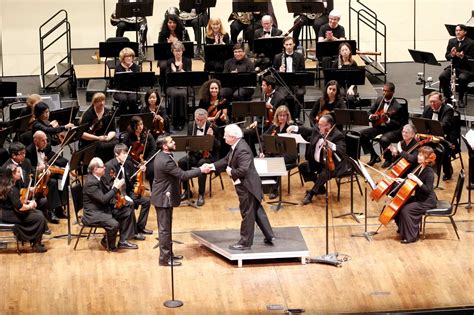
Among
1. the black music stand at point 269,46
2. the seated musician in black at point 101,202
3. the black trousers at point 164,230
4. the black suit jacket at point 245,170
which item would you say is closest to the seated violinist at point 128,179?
the seated musician in black at point 101,202

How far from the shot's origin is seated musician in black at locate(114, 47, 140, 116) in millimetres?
14117

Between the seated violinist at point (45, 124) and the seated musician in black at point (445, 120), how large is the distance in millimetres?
4079

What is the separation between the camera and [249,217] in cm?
1108

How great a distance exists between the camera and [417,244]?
38.2 feet

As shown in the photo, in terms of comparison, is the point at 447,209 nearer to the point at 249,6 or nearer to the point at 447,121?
the point at 447,121

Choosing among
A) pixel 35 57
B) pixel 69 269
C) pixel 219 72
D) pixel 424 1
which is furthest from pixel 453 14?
pixel 69 269

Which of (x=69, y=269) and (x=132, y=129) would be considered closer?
(x=69, y=269)

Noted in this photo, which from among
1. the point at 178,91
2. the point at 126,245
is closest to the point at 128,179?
the point at 126,245

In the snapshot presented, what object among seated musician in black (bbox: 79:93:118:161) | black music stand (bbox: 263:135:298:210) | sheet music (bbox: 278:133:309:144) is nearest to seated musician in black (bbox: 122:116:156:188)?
seated musician in black (bbox: 79:93:118:161)

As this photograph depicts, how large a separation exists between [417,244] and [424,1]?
7.31 m

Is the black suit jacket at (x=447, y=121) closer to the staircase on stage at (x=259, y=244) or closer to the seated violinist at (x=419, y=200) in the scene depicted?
the seated violinist at (x=419, y=200)

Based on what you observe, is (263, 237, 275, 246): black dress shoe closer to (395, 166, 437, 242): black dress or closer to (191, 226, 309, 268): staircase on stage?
(191, 226, 309, 268): staircase on stage

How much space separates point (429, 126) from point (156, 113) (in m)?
3.03

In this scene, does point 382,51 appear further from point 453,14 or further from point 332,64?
point 332,64
